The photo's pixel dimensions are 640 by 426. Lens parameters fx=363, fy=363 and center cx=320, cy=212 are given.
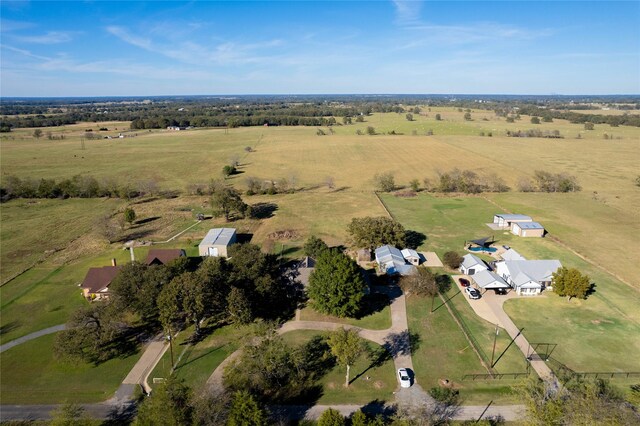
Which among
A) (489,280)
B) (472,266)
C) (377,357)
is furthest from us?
(472,266)

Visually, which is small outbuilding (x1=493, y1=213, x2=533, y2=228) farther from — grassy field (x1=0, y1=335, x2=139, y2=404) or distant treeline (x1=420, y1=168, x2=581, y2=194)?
grassy field (x1=0, y1=335, x2=139, y2=404)

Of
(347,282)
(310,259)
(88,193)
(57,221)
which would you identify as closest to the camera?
(347,282)

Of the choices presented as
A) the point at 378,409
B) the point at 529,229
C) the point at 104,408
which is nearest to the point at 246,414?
the point at 378,409

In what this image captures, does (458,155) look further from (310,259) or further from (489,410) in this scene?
(489,410)

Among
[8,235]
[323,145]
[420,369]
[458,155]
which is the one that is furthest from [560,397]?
[323,145]

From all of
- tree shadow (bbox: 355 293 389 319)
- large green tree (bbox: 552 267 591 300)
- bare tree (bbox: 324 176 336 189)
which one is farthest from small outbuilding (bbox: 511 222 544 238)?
bare tree (bbox: 324 176 336 189)

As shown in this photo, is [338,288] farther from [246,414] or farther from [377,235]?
[377,235]

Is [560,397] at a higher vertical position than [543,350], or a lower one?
higher

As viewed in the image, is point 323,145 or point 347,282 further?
point 323,145
